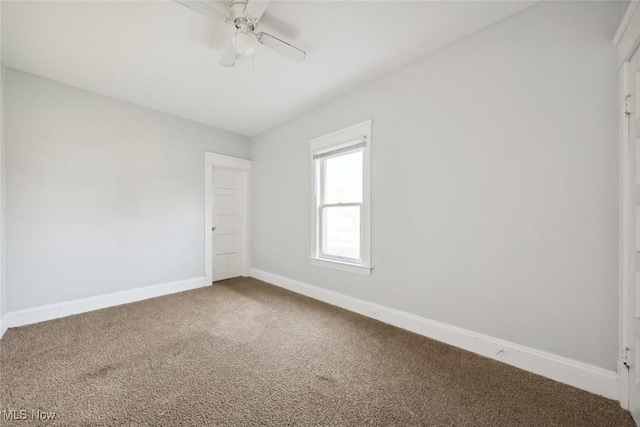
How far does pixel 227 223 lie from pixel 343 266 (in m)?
2.54

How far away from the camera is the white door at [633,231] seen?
53.7 inches

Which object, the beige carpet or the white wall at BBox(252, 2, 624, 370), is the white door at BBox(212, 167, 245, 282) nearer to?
the beige carpet

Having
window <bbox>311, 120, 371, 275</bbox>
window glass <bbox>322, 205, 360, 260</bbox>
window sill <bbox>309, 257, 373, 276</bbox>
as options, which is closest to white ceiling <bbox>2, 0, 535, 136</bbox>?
window <bbox>311, 120, 371, 275</bbox>

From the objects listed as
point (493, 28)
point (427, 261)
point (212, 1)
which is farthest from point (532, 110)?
point (212, 1)

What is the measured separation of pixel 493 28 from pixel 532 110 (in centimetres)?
76

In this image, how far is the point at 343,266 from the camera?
10.1ft

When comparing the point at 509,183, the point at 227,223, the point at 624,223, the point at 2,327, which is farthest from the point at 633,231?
the point at 2,327

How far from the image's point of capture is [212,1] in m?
1.75

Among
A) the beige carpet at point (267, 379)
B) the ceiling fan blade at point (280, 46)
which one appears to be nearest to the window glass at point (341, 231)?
the beige carpet at point (267, 379)

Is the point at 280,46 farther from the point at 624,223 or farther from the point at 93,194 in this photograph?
the point at 93,194

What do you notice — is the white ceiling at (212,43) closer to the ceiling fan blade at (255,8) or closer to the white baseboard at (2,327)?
the ceiling fan blade at (255,8)

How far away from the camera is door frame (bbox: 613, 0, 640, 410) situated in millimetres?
1432

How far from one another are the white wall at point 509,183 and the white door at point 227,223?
2748 mm

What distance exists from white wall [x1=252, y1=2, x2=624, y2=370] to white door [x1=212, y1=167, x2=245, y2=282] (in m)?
2.75
